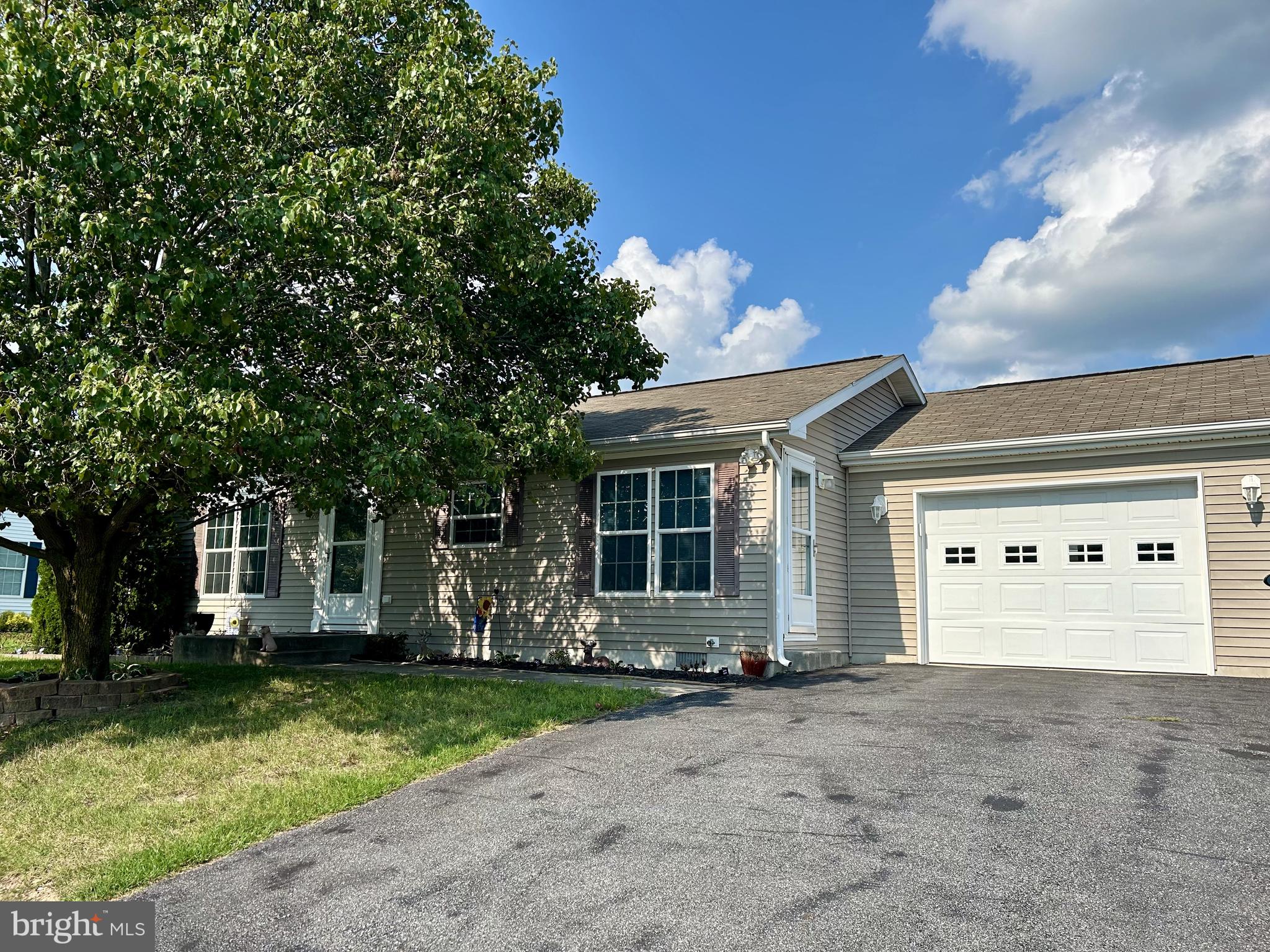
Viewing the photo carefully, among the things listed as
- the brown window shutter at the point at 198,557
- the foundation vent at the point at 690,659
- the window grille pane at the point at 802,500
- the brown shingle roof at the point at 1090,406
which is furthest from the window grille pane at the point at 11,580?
the brown shingle roof at the point at 1090,406

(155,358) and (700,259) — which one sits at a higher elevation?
(700,259)

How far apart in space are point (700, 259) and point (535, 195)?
8.53m

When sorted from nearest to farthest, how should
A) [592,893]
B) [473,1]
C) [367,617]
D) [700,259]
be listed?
[592,893]
[473,1]
[367,617]
[700,259]

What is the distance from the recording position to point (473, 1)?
1016 centimetres

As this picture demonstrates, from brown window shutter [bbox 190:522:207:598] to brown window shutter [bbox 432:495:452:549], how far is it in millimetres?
5069

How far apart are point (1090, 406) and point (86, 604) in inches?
487

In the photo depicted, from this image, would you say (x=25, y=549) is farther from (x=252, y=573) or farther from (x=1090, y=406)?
(x=1090, y=406)

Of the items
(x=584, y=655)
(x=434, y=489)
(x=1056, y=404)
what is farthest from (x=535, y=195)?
(x=1056, y=404)

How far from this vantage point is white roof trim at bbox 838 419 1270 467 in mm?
10172

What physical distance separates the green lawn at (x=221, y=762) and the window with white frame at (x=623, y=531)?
7.82 ft

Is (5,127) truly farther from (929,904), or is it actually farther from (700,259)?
(700,259)

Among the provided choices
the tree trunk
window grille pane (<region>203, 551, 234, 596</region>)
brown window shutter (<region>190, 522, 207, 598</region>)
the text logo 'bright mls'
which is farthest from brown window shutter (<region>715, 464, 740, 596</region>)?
brown window shutter (<region>190, 522, 207, 598</region>)

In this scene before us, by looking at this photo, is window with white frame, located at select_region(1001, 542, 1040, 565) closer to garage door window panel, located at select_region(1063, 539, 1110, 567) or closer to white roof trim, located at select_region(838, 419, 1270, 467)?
garage door window panel, located at select_region(1063, 539, 1110, 567)

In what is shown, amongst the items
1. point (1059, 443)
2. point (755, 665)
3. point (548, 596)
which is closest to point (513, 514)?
point (548, 596)
